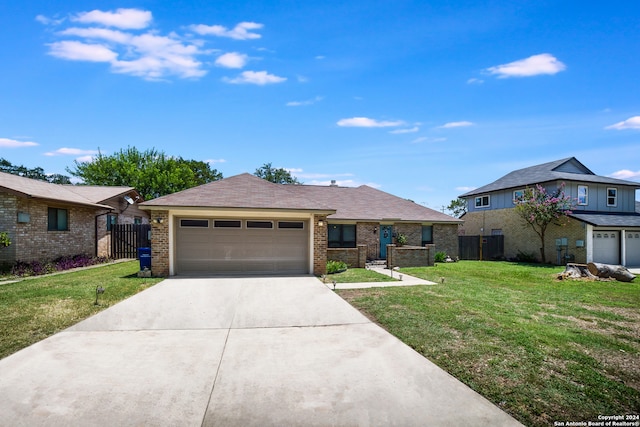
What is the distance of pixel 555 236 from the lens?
21453 mm

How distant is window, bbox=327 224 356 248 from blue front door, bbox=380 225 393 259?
1796 millimetres

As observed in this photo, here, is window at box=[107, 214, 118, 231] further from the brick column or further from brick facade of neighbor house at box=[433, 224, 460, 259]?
brick facade of neighbor house at box=[433, 224, 460, 259]

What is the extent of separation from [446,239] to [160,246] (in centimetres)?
1692

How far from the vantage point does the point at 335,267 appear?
1474cm

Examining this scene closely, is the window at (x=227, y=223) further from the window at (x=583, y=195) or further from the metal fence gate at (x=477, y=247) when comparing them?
the window at (x=583, y=195)

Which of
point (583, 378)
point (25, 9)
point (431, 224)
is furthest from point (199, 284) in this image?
point (431, 224)

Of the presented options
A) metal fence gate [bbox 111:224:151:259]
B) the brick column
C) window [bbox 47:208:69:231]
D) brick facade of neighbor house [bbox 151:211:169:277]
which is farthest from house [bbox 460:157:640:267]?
window [bbox 47:208:69:231]

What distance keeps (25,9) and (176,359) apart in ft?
35.1

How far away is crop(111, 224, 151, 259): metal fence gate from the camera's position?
67.8 feet

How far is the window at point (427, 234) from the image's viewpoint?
21.6 m

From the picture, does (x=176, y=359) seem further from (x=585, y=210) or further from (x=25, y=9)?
(x=585, y=210)

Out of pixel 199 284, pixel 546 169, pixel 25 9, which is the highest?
pixel 25 9

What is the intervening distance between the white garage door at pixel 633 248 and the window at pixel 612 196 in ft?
7.93

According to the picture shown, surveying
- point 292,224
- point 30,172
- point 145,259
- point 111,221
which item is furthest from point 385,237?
point 30,172
